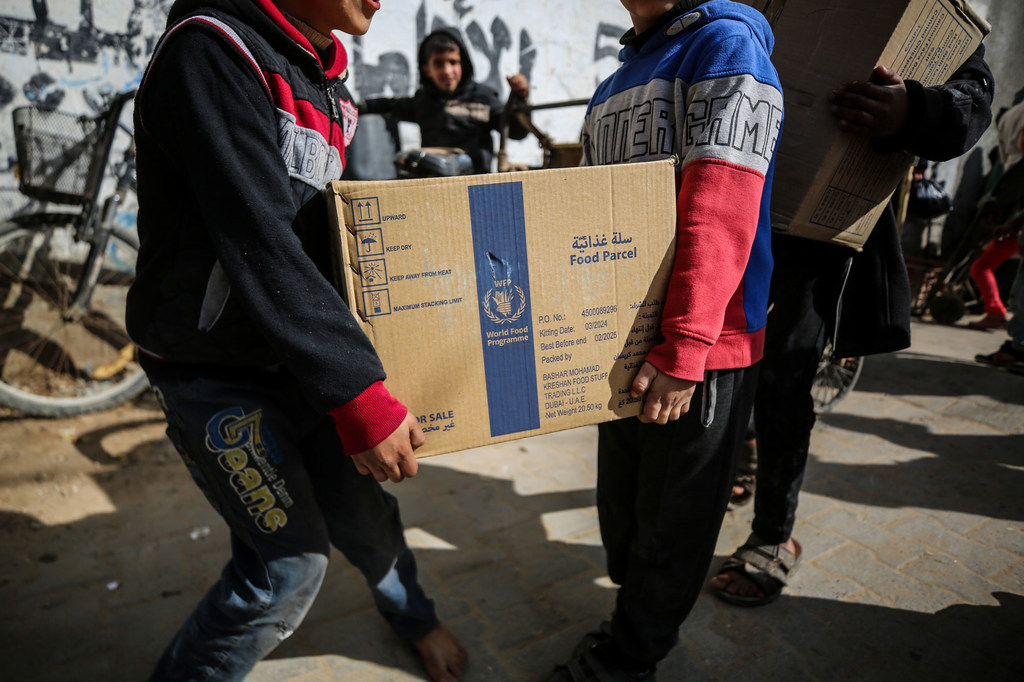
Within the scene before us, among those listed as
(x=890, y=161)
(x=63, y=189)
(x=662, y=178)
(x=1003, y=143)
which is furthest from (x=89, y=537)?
(x=1003, y=143)

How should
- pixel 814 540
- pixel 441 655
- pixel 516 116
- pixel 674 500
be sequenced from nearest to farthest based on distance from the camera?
pixel 674 500 → pixel 441 655 → pixel 814 540 → pixel 516 116

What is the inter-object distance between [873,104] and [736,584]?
1.68 metres

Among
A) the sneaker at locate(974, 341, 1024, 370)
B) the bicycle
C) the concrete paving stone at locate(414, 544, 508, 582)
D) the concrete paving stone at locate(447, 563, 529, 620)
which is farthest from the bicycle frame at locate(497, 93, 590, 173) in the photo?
the sneaker at locate(974, 341, 1024, 370)

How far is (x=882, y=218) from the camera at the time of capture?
1.96 meters

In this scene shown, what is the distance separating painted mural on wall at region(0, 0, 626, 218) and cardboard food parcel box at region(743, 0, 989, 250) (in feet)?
12.8

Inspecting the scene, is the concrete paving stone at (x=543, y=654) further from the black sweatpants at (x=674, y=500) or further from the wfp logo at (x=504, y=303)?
the wfp logo at (x=504, y=303)

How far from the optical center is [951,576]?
2248 mm

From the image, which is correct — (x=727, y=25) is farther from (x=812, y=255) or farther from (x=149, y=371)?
(x=149, y=371)

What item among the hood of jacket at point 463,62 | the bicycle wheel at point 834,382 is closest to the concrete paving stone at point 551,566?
the bicycle wheel at point 834,382

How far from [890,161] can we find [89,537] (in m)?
3.47

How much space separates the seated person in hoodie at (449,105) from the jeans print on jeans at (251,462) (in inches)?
128

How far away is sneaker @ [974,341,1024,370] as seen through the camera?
4.46 m

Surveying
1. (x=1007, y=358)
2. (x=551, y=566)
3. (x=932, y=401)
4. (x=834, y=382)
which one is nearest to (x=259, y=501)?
(x=551, y=566)

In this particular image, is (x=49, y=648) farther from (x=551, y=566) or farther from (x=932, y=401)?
(x=932, y=401)
